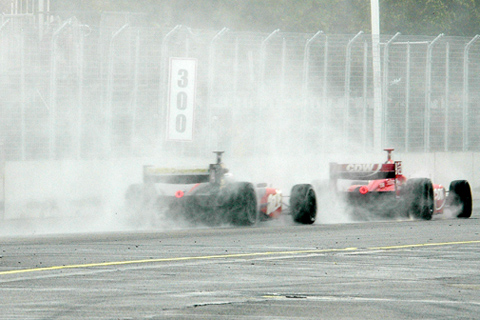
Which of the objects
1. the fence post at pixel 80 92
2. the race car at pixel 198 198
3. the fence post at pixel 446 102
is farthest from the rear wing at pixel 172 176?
the fence post at pixel 446 102

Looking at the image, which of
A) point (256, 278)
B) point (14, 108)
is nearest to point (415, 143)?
point (14, 108)

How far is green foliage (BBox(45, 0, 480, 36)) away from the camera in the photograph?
127ft

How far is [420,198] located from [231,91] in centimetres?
544

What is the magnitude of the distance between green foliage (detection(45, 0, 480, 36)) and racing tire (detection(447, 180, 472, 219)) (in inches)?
861

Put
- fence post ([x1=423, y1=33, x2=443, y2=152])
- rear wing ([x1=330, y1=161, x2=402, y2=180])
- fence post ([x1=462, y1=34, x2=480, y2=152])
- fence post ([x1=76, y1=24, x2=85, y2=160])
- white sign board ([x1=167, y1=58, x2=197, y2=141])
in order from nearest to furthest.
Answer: rear wing ([x1=330, y1=161, x2=402, y2=180]), white sign board ([x1=167, y1=58, x2=197, y2=141]), fence post ([x1=76, y1=24, x2=85, y2=160]), fence post ([x1=423, y1=33, x2=443, y2=152]), fence post ([x1=462, y1=34, x2=480, y2=152])

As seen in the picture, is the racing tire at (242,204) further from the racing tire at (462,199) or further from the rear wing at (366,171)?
the racing tire at (462,199)

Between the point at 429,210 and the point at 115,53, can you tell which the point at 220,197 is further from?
the point at 115,53

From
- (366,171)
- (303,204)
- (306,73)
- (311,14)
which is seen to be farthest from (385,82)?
(311,14)

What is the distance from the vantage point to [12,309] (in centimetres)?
664

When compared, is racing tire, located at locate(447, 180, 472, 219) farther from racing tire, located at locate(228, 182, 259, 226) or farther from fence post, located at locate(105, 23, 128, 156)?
A: fence post, located at locate(105, 23, 128, 156)

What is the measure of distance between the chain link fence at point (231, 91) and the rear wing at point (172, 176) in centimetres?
330

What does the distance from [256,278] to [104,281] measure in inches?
51.4

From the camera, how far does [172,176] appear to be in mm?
15039

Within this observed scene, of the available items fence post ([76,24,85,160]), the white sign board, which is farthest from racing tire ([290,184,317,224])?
fence post ([76,24,85,160])
